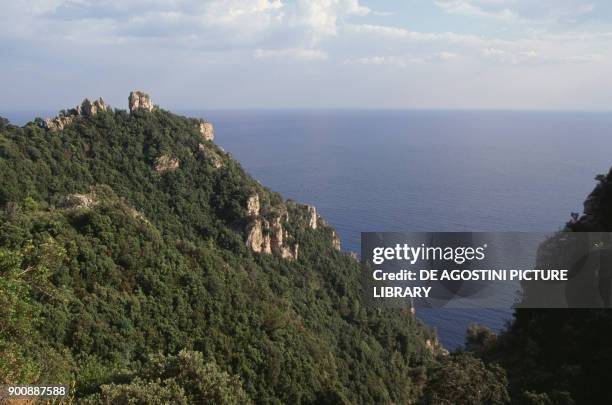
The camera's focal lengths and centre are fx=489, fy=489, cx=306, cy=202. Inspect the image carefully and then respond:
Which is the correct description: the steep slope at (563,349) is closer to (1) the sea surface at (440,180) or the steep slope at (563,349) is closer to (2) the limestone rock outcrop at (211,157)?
(1) the sea surface at (440,180)

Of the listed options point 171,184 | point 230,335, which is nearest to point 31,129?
point 171,184

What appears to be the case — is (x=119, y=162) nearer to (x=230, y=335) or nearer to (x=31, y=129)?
(x=31, y=129)

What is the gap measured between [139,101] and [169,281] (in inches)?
1247

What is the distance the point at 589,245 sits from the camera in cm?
1847

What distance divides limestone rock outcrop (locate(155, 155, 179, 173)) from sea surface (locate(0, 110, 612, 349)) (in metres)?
26.3

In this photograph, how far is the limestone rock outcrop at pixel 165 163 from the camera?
44844 mm

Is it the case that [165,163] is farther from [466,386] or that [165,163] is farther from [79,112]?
[466,386]

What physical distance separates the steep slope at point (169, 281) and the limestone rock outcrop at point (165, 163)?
0.75 feet

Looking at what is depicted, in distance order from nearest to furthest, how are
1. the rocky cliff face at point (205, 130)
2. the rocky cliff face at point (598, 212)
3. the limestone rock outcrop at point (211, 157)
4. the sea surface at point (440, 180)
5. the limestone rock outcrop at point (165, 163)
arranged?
the rocky cliff face at point (598, 212), the limestone rock outcrop at point (165, 163), the limestone rock outcrop at point (211, 157), the rocky cliff face at point (205, 130), the sea surface at point (440, 180)

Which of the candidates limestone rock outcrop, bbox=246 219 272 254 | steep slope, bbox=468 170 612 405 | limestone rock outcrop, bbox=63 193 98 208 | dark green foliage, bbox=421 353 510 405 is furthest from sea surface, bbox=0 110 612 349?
limestone rock outcrop, bbox=63 193 98 208

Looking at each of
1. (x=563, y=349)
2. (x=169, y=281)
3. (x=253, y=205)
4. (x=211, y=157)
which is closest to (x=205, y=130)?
(x=211, y=157)

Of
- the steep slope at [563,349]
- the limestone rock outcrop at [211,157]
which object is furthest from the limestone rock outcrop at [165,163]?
the steep slope at [563,349]

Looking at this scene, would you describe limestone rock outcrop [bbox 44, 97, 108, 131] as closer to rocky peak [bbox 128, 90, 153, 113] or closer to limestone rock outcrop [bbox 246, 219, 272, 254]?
rocky peak [bbox 128, 90, 153, 113]

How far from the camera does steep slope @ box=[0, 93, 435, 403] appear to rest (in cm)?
1247
